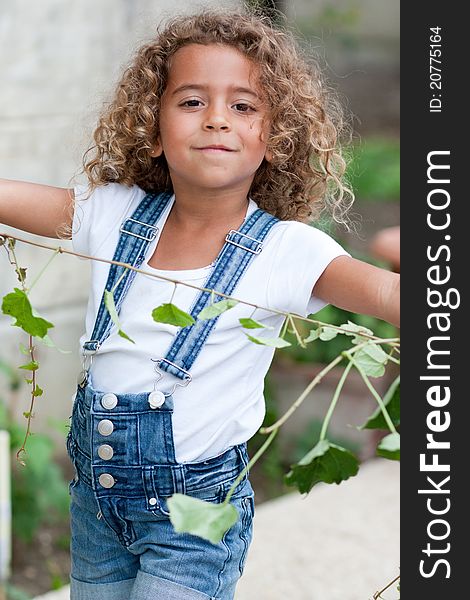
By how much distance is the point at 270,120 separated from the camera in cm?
173

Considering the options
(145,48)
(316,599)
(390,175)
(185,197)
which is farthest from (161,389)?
(390,175)

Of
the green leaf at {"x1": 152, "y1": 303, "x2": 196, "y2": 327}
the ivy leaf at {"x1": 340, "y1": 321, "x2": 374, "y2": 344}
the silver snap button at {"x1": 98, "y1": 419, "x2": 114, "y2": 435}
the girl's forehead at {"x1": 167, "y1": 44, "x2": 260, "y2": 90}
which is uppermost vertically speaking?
the girl's forehead at {"x1": 167, "y1": 44, "x2": 260, "y2": 90}

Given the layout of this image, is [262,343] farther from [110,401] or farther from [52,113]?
[52,113]

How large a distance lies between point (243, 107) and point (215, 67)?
0.24 ft

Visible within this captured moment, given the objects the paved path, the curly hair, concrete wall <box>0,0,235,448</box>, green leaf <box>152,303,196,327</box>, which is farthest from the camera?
concrete wall <box>0,0,235,448</box>

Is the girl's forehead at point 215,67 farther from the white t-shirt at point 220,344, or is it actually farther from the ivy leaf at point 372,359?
the ivy leaf at point 372,359

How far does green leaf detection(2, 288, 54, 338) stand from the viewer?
147 cm

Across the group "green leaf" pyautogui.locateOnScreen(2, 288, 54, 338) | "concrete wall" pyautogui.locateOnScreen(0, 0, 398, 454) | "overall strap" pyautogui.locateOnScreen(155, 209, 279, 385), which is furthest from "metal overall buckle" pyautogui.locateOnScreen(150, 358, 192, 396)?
"concrete wall" pyautogui.locateOnScreen(0, 0, 398, 454)

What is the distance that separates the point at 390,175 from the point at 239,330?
158 inches

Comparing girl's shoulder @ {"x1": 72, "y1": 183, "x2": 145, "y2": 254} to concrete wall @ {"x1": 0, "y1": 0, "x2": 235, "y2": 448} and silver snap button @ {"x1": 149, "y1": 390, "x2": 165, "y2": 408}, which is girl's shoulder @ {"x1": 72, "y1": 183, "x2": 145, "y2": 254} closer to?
silver snap button @ {"x1": 149, "y1": 390, "x2": 165, "y2": 408}

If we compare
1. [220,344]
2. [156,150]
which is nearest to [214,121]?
[156,150]

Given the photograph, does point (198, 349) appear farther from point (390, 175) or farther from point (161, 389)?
point (390, 175)

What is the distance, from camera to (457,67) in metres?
1.53

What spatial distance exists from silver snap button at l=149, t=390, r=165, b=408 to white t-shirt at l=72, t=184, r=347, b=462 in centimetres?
2
